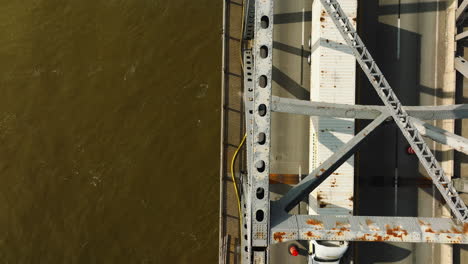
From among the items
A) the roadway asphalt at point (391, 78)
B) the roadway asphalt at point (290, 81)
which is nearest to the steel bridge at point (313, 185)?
the roadway asphalt at point (290, 81)

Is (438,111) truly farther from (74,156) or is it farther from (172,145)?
(74,156)

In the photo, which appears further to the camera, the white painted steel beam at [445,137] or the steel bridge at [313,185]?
the white painted steel beam at [445,137]

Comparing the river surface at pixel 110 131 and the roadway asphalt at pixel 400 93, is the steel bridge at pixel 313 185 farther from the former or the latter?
the river surface at pixel 110 131

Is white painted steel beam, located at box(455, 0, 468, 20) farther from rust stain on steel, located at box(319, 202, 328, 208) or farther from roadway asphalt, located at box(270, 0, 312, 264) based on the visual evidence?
rust stain on steel, located at box(319, 202, 328, 208)

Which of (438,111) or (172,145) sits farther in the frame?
(172,145)

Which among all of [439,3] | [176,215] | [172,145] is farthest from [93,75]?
[439,3]

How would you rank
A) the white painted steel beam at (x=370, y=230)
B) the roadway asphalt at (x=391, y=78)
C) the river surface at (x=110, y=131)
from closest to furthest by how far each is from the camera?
the white painted steel beam at (x=370, y=230) → the roadway asphalt at (x=391, y=78) → the river surface at (x=110, y=131)

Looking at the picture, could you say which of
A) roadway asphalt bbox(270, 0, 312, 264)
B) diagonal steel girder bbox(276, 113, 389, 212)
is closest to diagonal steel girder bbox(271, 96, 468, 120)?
diagonal steel girder bbox(276, 113, 389, 212)
